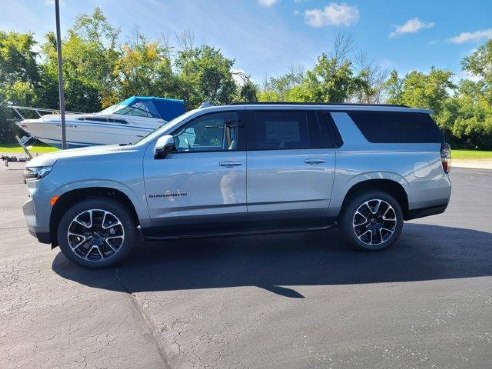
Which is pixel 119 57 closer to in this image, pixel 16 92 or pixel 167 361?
pixel 16 92

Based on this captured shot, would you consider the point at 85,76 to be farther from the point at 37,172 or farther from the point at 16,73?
the point at 37,172

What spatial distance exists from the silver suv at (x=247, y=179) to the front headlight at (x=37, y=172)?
0.01 metres

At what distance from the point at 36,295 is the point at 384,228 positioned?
427 centimetres

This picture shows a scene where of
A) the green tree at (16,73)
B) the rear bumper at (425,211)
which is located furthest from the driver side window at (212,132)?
the green tree at (16,73)

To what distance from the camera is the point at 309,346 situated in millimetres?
2994

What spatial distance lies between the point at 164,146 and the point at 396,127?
3178mm

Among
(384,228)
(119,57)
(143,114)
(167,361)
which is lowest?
(167,361)

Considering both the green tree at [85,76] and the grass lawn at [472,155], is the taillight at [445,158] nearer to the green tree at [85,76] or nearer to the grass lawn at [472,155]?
the grass lawn at [472,155]

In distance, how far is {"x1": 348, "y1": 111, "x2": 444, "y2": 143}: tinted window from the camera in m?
5.31

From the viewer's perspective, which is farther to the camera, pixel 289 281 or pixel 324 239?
pixel 324 239

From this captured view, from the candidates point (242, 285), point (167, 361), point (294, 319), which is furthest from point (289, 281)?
point (167, 361)

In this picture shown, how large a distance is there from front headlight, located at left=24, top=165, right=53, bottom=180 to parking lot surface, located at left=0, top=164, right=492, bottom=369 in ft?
3.66

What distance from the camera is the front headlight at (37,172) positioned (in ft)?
14.7

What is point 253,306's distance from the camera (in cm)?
368
